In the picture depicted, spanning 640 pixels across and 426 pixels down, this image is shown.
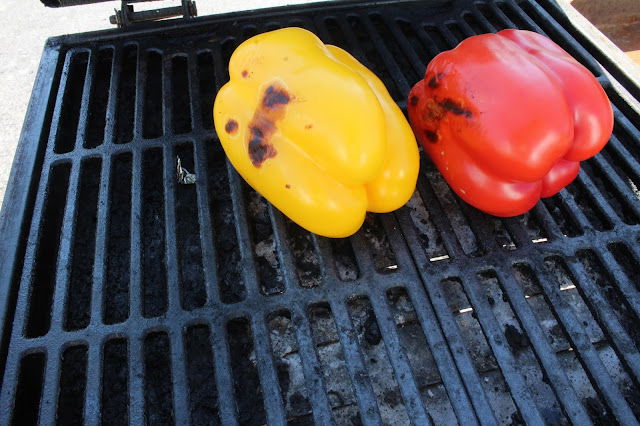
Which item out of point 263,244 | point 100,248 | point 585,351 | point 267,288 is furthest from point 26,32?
point 585,351

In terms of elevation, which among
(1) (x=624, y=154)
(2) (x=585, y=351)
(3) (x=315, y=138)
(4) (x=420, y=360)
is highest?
(3) (x=315, y=138)

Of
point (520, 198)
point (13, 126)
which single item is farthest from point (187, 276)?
point (13, 126)

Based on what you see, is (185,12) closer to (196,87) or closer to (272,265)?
(196,87)

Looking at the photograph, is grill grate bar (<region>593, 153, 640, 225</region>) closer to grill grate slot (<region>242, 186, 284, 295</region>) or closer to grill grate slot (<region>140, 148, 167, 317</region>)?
grill grate slot (<region>242, 186, 284, 295</region>)

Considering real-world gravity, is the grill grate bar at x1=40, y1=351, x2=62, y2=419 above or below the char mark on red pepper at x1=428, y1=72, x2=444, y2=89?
below

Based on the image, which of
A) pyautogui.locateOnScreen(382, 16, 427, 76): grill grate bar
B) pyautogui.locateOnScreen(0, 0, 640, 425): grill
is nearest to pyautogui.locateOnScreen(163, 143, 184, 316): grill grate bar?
pyautogui.locateOnScreen(0, 0, 640, 425): grill

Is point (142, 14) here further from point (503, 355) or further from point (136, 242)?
point (503, 355)

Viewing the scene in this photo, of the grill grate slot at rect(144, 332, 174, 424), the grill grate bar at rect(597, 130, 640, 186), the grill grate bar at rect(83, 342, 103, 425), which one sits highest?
the grill grate bar at rect(597, 130, 640, 186)
